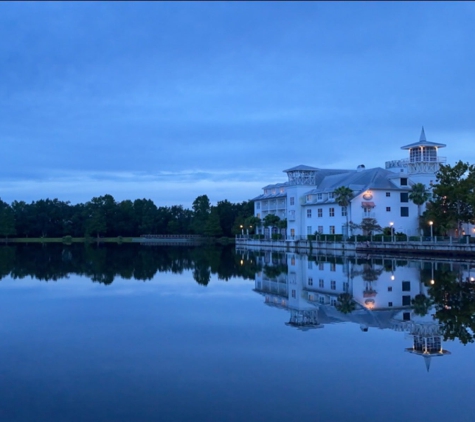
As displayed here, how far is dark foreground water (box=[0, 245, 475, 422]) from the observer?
8672 millimetres

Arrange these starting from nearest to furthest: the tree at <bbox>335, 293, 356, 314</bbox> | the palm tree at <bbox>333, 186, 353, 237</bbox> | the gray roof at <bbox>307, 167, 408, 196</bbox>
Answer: the tree at <bbox>335, 293, 356, 314</bbox>
the palm tree at <bbox>333, 186, 353, 237</bbox>
the gray roof at <bbox>307, 167, 408, 196</bbox>

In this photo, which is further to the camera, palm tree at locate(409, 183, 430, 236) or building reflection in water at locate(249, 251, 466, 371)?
palm tree at locate(409, 183, 430, 236)

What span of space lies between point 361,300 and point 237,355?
9934mm

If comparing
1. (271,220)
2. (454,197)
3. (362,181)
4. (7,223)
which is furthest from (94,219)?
(454,197)

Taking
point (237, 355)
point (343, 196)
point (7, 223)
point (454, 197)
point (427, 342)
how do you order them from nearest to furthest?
1. point (237, 355)
2. point (427, 342)
3. point (454, 197)
4. point (343, 196)
5. point (7, 223)

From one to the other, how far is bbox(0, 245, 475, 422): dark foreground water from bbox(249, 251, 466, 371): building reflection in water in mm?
78

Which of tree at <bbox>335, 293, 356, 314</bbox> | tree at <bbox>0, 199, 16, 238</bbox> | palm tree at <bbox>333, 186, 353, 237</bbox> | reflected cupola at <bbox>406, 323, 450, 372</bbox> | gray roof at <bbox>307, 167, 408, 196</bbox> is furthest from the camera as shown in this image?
tree at <bbox>0, 199, 16, 238</bbox>

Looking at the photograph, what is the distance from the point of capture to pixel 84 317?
55.2 ft

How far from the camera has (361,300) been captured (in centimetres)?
2078

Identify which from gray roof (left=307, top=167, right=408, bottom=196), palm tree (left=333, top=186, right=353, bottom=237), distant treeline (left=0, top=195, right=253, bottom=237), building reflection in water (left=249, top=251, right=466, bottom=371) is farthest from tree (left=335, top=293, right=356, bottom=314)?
distant treeline (left=0, top=195, right=253, bottom=237)

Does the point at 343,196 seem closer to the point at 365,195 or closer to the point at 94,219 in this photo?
the point at 365,195

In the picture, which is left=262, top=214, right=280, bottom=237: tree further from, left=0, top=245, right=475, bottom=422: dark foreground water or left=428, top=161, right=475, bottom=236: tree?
left=0, top=245, right=475, bottom=422: dark foreground water

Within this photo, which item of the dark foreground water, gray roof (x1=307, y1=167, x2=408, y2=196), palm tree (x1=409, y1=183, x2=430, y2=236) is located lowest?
the dark foreground water

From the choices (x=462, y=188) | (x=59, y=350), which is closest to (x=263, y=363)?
(x=59, y=350)
